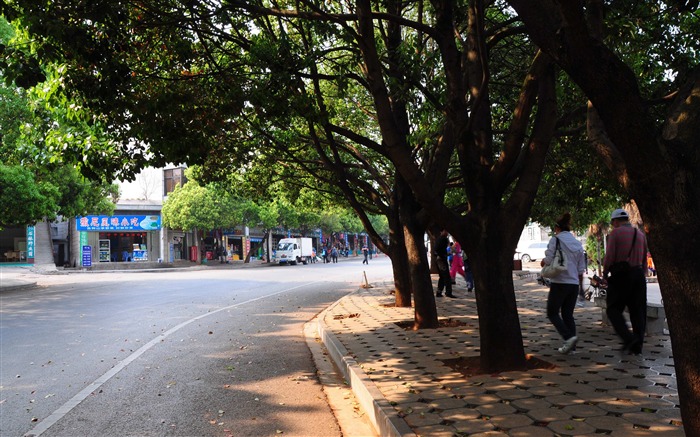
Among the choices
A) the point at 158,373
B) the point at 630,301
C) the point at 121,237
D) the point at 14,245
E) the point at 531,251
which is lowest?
the point at 158,373

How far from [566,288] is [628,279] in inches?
27.8

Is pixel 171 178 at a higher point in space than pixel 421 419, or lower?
higher

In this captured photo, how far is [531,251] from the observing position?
137ft

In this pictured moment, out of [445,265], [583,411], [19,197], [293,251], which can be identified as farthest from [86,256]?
[583,411]

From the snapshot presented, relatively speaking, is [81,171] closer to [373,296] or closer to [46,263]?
[373,296]

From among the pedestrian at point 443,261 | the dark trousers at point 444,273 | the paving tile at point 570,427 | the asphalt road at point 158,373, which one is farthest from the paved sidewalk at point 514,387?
the dark trousers at point 444,273

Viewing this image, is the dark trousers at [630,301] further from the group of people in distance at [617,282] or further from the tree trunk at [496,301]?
the tree trunk at [496,301]

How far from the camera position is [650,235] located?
305 centimetres

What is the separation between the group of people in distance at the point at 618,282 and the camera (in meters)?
6.43

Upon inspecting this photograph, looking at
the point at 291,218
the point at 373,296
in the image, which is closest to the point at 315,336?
the point at 373,296

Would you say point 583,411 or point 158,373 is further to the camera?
point 158,373

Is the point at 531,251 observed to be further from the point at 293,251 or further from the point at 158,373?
the point at 158,373

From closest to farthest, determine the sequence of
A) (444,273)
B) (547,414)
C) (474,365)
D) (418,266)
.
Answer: (547,414) → (474,365) → (418,266) → (444,273)

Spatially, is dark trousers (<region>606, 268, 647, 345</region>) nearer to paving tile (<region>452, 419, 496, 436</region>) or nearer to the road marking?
paving tile (<region>452, 419, 496, 436</region>)
